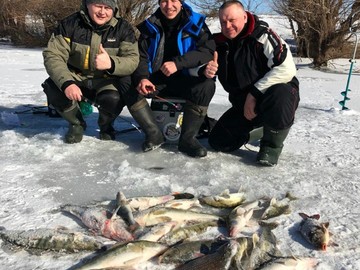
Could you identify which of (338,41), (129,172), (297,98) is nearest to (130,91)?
(129,172)

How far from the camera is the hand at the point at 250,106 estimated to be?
3.28 m

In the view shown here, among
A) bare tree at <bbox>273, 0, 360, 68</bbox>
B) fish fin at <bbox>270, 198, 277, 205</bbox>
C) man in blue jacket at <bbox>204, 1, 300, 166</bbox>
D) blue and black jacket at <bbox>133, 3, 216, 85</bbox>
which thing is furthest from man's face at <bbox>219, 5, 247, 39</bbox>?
bare tree at <bbox>273, 0, 360, 68</bbox>

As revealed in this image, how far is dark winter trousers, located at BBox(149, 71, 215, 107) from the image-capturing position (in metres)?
3.48

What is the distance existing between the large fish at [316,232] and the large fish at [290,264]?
151mm

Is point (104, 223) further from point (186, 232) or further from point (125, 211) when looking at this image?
point (186, 232)

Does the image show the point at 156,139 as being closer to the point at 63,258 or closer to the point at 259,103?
the point at 259,103

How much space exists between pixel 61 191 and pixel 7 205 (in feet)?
1.26

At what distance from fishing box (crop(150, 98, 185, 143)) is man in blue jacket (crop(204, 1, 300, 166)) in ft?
1.37

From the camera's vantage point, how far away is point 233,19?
327 cm

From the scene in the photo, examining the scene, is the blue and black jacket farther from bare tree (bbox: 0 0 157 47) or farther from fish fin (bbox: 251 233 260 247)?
bare tree (bbox: 0 0 157 47)

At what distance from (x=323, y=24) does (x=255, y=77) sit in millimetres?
11984

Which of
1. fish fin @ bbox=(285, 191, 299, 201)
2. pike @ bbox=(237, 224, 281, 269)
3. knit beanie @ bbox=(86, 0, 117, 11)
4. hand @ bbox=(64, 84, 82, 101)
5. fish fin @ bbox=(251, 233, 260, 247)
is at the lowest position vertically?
fish fin @ bbox=(285, 191, 299, 201)

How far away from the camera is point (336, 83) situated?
9484mm

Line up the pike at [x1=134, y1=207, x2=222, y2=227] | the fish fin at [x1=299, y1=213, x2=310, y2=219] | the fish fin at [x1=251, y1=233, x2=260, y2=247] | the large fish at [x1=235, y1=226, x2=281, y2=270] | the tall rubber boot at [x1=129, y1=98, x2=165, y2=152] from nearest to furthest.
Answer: the large fish at [x1=235, y1=226, x2=281, y2=270]
the fish fin at [x1=251, y1=233, x2=260, y2=247]
the pike at [x1=134, y1=207, x2=222, y2=227]
the fish fin at [x1=299, y1=213, x2=310, y2=219]
the tall rubber boot at [x1=129, y1=98, x2=165, y2=152]
